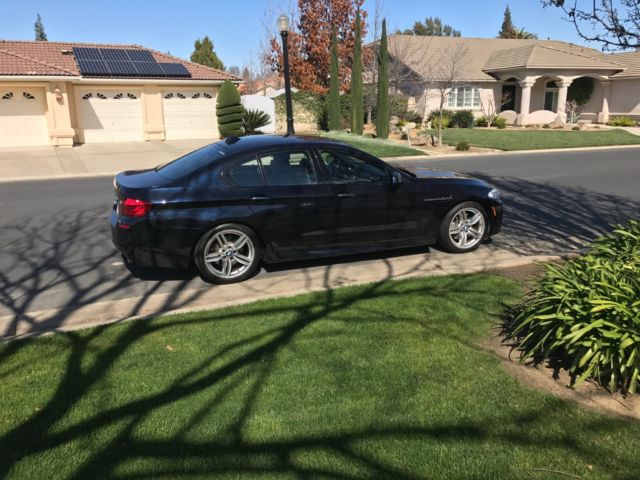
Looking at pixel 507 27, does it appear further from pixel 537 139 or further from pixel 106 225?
pixel 106 225

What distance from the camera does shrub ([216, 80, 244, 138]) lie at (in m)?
24.1

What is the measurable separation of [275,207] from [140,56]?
22.7m

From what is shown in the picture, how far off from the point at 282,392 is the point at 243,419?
1.24 ft

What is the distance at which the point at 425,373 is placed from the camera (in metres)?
3.85

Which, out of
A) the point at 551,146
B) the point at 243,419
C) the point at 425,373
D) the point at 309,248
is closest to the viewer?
the point at 243,419

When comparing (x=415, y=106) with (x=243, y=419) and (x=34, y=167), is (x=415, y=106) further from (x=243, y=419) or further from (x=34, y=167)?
(x=243, y=419)

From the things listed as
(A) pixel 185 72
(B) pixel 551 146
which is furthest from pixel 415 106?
(A) pixel 185 72

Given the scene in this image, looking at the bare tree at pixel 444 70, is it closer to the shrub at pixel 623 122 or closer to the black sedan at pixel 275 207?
the shrub at pixel 623 122

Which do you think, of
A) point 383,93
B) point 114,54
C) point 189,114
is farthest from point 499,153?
point 114,54

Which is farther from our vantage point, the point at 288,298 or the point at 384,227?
the point at 384,227

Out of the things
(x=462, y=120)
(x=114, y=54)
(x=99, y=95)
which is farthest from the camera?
(x=462, y=120)

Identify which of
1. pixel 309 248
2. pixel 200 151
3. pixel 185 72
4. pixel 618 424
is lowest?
pixel 618 424

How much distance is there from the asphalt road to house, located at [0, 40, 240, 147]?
8.69 m

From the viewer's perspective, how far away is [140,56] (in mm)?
25641
